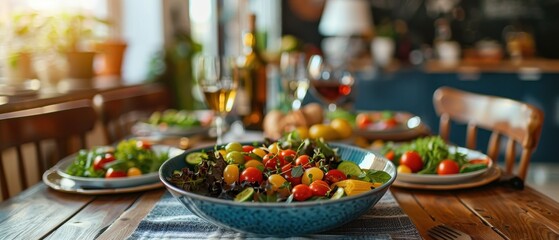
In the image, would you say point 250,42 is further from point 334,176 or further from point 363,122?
point 334,176

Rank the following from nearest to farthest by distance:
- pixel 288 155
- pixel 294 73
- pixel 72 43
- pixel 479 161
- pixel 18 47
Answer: pixel 288 155, pixel 479 161, pixel 294 73, pixel 18 47, pixel 72 43

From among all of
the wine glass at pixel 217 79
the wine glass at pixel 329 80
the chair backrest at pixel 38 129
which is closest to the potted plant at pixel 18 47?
the chair backrest at pixel 38 129

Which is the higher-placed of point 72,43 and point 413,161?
point 72,43

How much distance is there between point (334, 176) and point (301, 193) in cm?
10

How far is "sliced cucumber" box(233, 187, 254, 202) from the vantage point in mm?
660

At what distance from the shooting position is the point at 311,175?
2.39 feet

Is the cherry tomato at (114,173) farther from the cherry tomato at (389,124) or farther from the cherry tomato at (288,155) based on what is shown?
the cherry tomato at (389,124)

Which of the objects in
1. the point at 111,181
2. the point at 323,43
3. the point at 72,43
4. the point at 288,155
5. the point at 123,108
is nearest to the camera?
the point at 288,155

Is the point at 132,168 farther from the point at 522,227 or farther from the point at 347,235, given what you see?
the point at 522,227

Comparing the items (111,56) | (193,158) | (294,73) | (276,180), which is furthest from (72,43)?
(276,180)


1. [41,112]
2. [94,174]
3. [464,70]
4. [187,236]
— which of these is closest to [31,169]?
[41,112]

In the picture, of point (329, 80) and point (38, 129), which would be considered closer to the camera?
point (38, 129)

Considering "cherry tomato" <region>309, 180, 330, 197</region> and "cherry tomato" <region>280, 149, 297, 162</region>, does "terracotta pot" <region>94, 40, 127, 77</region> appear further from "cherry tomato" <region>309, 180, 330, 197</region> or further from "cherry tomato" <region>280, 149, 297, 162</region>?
"cherry tomato" <region>309, 180, 330, 197</region>

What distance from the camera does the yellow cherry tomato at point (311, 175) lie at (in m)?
0.73
